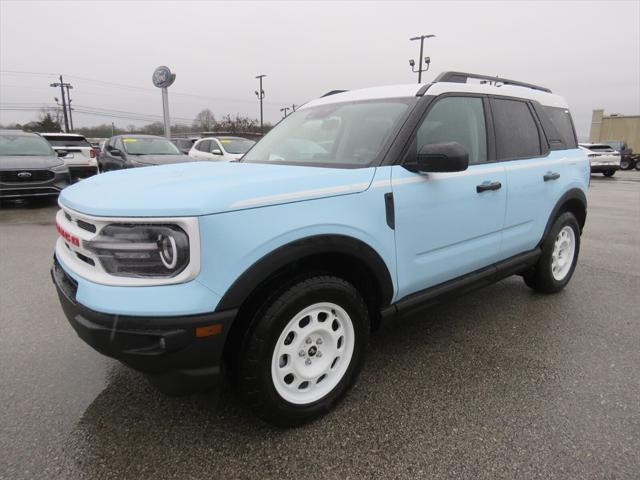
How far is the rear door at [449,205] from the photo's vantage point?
8.22 feet

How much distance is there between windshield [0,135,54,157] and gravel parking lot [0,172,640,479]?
7.11m

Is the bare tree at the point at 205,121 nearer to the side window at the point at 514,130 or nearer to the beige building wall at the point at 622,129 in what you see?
the beige building wall at the point at 622,129

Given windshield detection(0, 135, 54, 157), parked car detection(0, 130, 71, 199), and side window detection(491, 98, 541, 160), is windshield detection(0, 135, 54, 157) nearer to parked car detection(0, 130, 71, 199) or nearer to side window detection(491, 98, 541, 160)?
parked car detection(0, 130, 71, 199)

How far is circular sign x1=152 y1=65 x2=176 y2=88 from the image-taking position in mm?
16031

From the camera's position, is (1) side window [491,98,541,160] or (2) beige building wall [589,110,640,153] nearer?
(1) side window [491,98,541,160]

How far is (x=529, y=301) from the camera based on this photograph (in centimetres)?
404

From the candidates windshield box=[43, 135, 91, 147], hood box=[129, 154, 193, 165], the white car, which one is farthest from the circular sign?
hood box=[129, 154, 193, 165]

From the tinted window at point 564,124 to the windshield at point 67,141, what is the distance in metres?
12.0

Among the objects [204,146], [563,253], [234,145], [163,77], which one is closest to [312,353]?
[563,253]

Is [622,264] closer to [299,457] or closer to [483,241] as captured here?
[483,241]

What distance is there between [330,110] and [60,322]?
9.09 feet

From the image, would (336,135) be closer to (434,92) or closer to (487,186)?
(434,92)

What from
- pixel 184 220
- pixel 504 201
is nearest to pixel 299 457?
pixel 184 220

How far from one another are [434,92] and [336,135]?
68 centimetres
